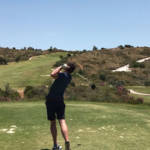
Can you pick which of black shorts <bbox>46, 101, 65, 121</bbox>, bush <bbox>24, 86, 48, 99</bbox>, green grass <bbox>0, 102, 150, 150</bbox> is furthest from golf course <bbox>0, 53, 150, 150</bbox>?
bush <bbox>24, 86, 48, 99</bbox>

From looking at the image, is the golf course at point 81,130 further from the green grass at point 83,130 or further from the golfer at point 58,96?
the golfer at point 58,96

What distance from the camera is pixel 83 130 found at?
9031 millimetres

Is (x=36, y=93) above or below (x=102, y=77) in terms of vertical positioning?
below

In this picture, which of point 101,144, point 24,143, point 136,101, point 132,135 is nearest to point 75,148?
point 101,144

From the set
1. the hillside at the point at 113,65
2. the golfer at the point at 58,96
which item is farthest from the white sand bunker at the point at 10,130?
the hillside at the point at 113,65

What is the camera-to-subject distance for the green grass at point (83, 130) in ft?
24.1

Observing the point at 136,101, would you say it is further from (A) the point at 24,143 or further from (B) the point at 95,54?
(B) the point at 95,54

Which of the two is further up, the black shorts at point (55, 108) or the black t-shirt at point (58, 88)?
the black t-shirt at point (58, 88)

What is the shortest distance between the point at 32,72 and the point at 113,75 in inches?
529

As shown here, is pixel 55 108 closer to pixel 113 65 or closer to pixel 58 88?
pixel 58 88

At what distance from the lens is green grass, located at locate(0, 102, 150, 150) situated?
734cm

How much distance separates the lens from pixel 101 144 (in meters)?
7.43

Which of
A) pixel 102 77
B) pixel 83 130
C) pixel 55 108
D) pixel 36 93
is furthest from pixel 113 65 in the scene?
pixel 55 108

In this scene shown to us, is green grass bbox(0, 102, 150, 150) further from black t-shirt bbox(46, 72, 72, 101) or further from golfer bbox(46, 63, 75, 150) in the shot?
black t-shirt bbox(46, 72, 72, 101)
